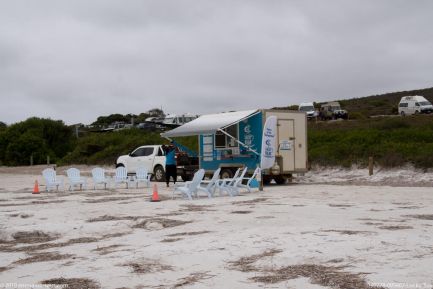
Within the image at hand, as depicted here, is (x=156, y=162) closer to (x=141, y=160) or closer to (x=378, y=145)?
(x=141, y=160)

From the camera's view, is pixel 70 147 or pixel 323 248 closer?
pixel 323 248

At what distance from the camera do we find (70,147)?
64.9 m

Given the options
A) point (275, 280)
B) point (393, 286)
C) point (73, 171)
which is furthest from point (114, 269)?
point (73, 171)

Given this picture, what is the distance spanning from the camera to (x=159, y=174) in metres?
25.7

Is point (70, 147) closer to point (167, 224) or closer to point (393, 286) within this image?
point (167, 224)

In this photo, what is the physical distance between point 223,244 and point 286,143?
44.7ft

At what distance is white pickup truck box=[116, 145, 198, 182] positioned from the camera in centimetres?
2398

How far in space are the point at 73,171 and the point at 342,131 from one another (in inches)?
747

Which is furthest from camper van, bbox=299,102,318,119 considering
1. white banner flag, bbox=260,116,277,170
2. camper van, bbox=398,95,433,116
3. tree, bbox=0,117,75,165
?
white banner flag, bbox=260,116,277,170

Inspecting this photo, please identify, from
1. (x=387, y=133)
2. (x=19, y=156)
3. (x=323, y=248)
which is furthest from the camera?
(x=19, y=156)

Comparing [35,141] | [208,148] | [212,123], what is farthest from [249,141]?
[35,141]

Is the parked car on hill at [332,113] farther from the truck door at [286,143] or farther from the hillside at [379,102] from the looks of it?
the truck door at [286,143]

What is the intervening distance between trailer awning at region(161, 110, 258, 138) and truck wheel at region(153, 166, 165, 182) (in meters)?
2.38

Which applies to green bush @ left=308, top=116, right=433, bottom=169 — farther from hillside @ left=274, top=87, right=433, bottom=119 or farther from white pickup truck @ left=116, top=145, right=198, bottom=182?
hillside @ left=274, top=87, right=433, bottom=119
